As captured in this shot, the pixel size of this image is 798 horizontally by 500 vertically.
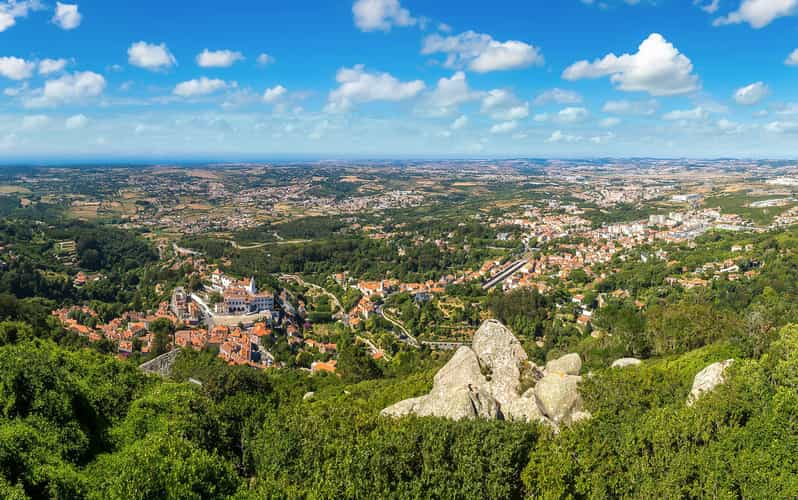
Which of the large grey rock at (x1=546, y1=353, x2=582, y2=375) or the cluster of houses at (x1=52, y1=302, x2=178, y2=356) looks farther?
the cluster of houses at (x1=52, y1=302, x2=178, y2=356)

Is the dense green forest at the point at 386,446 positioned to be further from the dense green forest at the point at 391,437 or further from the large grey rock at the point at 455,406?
the large grey rock at the point at 455,406

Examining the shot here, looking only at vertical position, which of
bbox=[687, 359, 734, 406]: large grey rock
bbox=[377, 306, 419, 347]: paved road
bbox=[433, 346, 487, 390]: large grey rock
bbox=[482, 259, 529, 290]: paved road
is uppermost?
bbox=[687, 359, 734, 406]: large grey rock

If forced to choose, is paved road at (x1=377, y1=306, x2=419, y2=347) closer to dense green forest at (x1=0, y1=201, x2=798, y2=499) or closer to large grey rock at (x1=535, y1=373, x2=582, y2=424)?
dense green forest at (x1=0, y1=201, x2=798, y2=499)

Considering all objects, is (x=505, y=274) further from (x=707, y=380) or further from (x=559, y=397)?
(x=559, y=397)

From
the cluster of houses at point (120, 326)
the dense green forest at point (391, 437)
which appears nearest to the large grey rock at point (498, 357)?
the dense green forest at point (391, 437)

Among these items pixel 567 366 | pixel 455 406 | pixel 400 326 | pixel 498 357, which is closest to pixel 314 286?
pixel 400 326

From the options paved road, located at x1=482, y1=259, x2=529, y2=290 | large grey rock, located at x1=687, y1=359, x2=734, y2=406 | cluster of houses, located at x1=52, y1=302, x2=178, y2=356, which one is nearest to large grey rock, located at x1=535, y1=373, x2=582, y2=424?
large grey rock, located at x1=687, y1=359, x2=734, y2=406

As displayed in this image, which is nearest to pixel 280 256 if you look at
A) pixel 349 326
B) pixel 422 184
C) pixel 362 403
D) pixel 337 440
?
pixel 349 326
